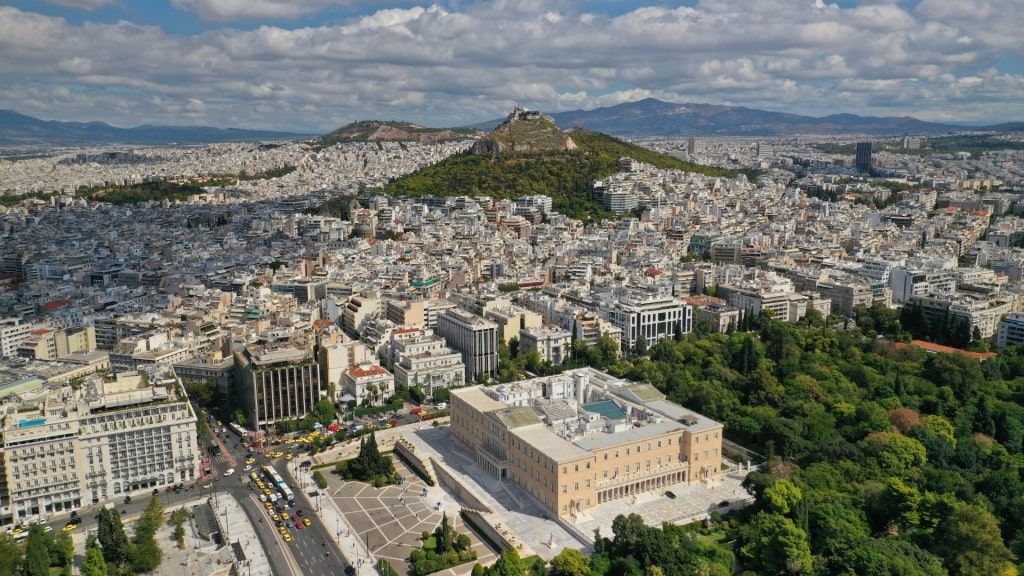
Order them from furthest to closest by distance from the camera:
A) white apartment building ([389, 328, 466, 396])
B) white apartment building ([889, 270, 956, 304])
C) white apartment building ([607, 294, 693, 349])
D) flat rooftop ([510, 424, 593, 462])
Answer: white apartment building ([889, 270, 956, 304]), white apartment building ([607, 294, 693, 349]), white apartment building ([389, 328, 466, 396]), flat rooftop ([510, 424, 593, 462])

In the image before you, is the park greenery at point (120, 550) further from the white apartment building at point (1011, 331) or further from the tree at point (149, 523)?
the white apartment building at point (1011, 331)

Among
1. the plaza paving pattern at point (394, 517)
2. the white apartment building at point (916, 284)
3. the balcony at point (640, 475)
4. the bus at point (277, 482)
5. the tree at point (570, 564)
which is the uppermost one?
the white apartment building at point (916, 284)

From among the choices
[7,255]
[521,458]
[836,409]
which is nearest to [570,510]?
[521,458]

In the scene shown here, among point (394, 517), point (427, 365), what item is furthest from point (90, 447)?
point (427, 365)

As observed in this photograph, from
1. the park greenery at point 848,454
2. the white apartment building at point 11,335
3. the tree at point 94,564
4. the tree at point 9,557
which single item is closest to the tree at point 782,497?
the park greenery at point 848,454

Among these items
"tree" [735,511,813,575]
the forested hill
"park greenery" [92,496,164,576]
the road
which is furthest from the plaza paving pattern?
the forested hill

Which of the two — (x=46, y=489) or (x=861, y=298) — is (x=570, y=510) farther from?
(x=861, y=298)

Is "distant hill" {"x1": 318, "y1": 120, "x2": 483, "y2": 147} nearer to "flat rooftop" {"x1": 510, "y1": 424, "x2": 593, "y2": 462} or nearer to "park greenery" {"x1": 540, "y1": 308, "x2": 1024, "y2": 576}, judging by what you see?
"park greenery" {"x1": 540, "y1": 308, "x2": 1024, "y2": 576}
